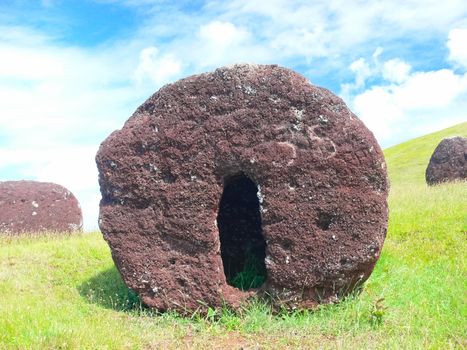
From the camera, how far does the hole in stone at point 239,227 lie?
9.66m

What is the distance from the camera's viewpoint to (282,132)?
8164 millimetres

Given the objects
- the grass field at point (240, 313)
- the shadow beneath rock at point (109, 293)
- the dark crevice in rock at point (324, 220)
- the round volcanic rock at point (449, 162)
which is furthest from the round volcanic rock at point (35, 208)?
the round volcanic rock at point (449, 162)

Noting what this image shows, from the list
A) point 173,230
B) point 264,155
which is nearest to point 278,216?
point 264,155

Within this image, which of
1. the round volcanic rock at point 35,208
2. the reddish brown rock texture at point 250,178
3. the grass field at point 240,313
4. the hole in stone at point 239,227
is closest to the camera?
the grass field at point 240,313

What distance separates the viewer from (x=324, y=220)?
8.08 metres

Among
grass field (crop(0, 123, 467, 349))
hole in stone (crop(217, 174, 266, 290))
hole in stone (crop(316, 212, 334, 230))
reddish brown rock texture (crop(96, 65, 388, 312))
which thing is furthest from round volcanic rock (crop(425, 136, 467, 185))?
hole in stone (crop(316, 212, 334, 230))

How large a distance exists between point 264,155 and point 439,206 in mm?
8986

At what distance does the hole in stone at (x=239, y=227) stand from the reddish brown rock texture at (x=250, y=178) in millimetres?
1144

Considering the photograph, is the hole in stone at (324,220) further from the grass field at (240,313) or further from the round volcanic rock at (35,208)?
the round volcanic rock at (35,208)

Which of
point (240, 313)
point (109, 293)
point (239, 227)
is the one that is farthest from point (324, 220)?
point (109, 293)

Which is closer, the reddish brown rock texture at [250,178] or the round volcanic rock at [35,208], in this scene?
the reddish brown rock texture at [250,178]

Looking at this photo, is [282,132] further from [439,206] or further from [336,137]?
[439,206]

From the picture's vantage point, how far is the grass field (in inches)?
279

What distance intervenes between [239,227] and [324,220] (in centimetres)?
208
